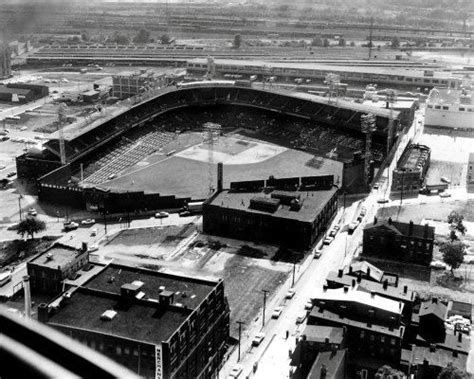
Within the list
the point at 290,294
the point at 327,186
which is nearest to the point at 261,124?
the point at 327,186

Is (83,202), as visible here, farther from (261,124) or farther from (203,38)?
(203,38)

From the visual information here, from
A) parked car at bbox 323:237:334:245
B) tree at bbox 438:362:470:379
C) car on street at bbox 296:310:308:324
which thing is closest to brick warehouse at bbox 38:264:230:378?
car on street at bbox 296:310:308:324

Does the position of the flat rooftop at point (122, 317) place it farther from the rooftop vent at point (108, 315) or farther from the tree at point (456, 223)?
the tree at point (456, 223)

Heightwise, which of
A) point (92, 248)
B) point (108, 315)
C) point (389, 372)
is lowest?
point (92, 248)

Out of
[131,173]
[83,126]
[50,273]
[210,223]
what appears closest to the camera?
[50,273]

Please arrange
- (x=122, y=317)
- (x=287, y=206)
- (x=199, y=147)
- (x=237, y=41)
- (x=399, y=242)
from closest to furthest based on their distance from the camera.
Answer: (x=122, y=317), (x=399, y=242), (x=287, y=206), (x=199, y=147), (x=237, y=41)

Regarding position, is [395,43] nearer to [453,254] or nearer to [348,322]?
[453,254]

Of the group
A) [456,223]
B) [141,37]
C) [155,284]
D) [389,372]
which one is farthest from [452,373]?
[141,37]

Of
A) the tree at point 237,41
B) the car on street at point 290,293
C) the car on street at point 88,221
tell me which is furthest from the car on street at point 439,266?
the tree at point 237,41
